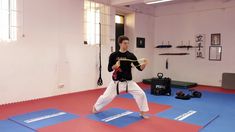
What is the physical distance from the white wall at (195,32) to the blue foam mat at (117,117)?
5106 millimetres

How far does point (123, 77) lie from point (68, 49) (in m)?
2.85

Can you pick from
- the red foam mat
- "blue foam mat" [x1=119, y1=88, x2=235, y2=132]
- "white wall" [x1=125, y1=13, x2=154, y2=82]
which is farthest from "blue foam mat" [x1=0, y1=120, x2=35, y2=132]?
"white wall" [x1=125, y1=13, x2=154, y2=82]

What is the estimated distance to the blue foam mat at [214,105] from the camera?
3.65 meters

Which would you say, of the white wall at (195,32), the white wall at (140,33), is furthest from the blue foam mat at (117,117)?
the white wall at (195,32)

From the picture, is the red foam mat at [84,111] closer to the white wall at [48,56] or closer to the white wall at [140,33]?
the white wall at [48,56]

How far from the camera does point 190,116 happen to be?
419 cm

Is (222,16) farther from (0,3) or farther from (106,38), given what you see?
(0,3)

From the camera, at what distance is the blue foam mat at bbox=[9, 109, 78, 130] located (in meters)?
3.55

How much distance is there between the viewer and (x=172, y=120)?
12.8ft

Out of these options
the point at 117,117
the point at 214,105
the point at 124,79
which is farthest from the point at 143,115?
the point at 214,105

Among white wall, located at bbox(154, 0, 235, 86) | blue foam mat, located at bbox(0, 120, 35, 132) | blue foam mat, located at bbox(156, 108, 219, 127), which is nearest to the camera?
blue foam mat, located at bbox(0, 120, 35, 132)

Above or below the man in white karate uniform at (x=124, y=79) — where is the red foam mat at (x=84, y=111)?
below

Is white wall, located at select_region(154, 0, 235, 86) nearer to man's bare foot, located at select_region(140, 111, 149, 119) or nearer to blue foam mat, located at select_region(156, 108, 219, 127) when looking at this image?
blue foam mat, located at select_region(156, 108, 219, 127)

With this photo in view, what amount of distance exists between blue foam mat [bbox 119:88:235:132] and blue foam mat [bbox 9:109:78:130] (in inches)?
88.2
